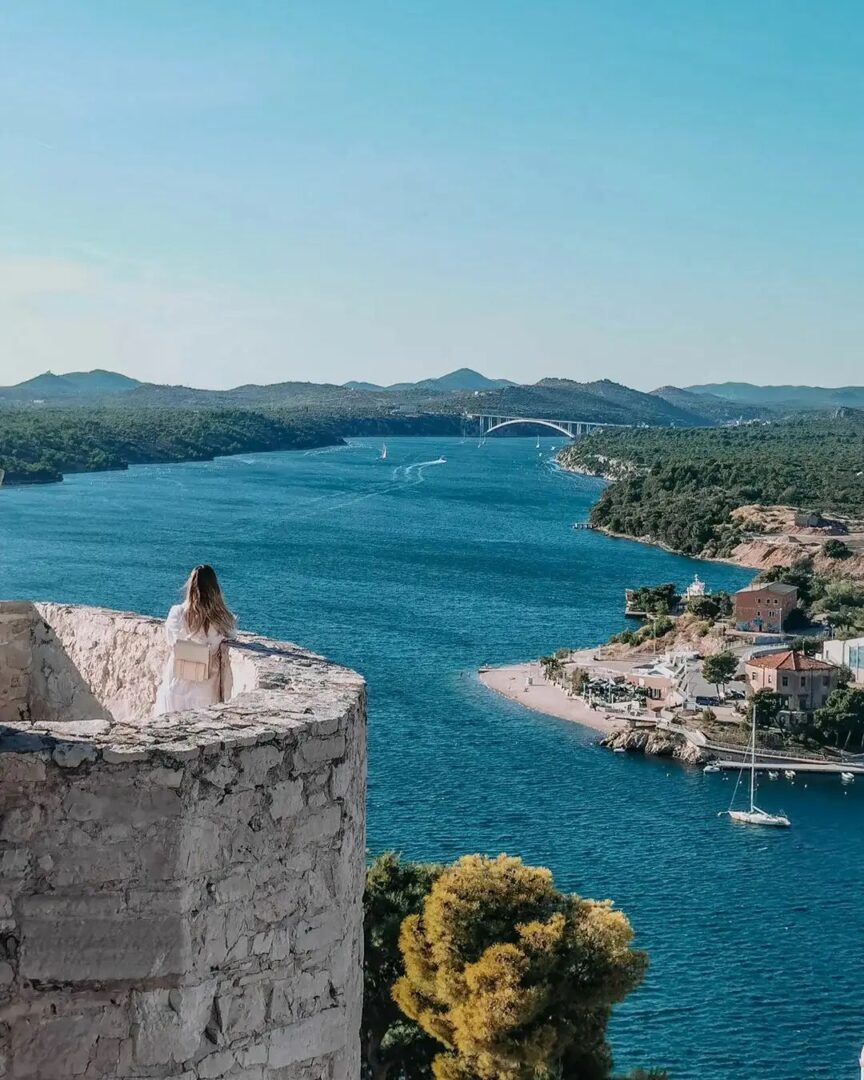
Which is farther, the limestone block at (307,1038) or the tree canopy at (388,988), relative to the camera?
the tree canopy at (388,988)

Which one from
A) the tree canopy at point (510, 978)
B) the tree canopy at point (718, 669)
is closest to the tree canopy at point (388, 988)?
the tree canopy at point (510, 978)

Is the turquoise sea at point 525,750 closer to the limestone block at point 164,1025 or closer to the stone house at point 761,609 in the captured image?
the stone house at point 761,609

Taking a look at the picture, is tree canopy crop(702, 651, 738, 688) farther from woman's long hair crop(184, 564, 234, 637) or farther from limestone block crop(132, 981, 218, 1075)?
limestone block crop(132, 981, 218, 1075)

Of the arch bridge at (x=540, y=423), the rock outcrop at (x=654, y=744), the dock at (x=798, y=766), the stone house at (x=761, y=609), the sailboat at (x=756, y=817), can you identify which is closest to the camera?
the sailboat at (x=756, y=817)

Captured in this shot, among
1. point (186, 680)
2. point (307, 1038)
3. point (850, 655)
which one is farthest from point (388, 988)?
point (850, 655)

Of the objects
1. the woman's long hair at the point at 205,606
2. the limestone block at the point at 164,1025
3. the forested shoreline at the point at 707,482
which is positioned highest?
the woman's long hair at the point at 205,606

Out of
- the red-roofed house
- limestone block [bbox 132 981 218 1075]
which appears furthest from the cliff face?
limestone block [bbox 132 981 218 1075]
